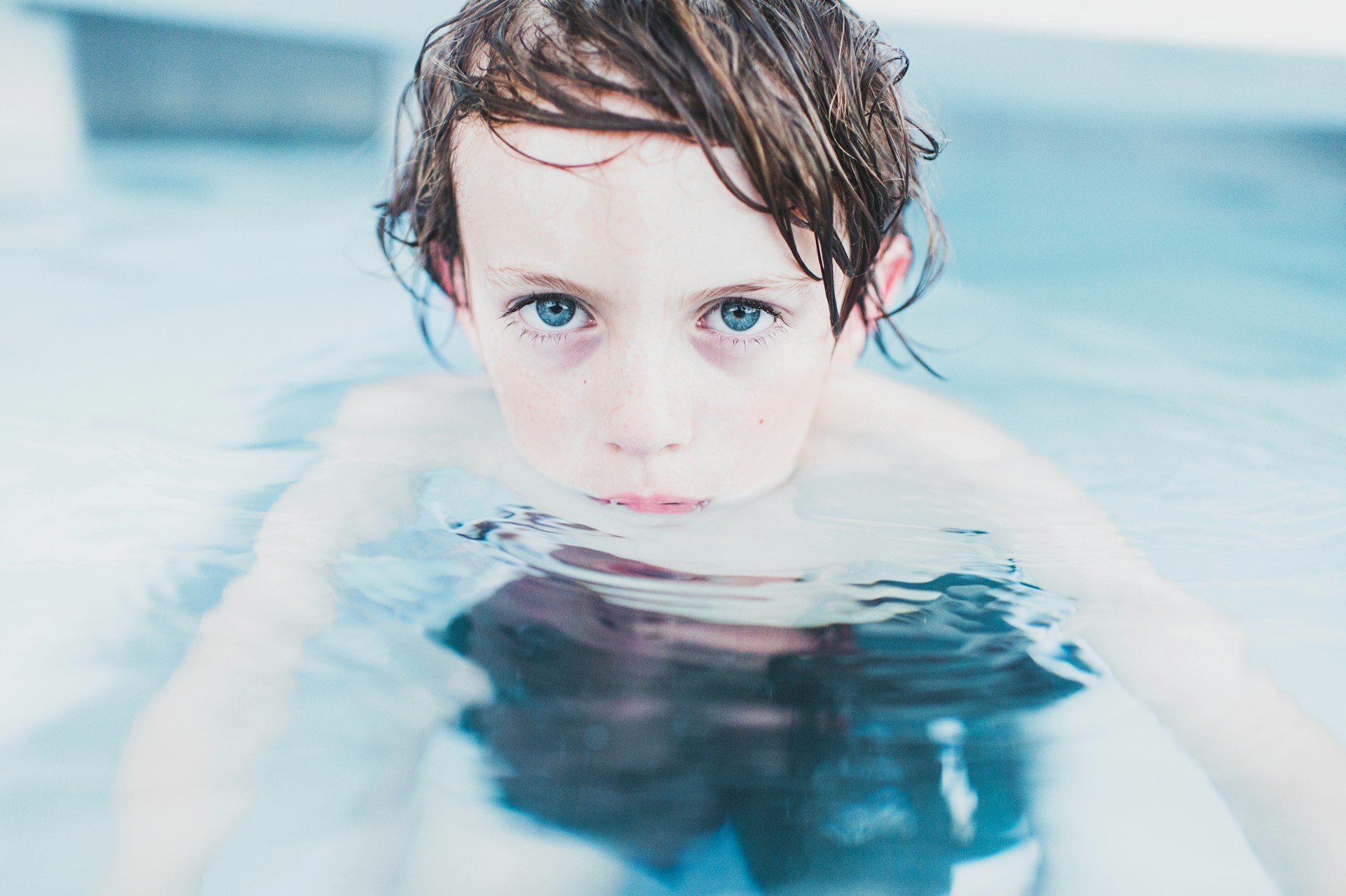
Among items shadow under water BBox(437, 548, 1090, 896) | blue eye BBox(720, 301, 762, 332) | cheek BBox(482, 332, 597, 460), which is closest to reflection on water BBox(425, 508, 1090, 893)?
shadow under water BBox(437, 548, 1090, 896)

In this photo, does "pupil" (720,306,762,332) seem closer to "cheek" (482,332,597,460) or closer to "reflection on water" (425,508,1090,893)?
"cheek" (482,332,597,460)

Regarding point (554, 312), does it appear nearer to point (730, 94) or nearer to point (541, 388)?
point (541, 388)

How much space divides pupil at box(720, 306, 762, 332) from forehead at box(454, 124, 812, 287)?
0.04 metres

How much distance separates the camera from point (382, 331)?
1.78 metres

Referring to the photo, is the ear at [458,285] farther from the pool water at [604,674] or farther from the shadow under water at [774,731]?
the shadow under water at [774,731]

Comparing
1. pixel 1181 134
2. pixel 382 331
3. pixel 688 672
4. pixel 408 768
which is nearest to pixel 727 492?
pixel 688 672

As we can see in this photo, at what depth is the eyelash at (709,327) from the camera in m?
0.76

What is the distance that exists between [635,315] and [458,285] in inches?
14.9

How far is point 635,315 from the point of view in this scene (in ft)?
2.39

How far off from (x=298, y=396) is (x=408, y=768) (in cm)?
80

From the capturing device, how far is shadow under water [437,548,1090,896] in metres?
0.64

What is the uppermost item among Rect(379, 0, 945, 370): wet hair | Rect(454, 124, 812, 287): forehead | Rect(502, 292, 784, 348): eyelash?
Rect(379, 0, 945, 370): wet hair

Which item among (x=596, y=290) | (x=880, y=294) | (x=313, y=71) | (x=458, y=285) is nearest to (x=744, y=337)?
(x=596, y=290)

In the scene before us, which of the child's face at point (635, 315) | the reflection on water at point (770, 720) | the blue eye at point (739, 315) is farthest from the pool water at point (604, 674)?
the blue eye at point (739, 315)
